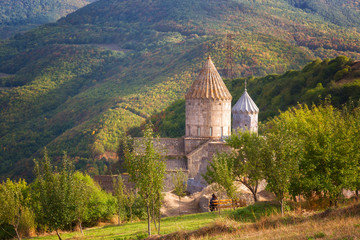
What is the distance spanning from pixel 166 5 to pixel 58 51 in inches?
2057

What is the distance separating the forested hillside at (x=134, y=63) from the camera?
66562 mm

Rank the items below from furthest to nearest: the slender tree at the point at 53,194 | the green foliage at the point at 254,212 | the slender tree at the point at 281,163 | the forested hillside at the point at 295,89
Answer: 1. the forested hillside at the point at 295,89
2. the slender tree at the point at 53,194
3. the green foliage at the point at 254,212
4. the slender tree at the point at 281,163

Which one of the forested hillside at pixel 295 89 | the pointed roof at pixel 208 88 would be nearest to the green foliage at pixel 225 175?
the pointed roof at pixel 208 88

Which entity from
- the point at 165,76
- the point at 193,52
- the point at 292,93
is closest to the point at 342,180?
the point at 292,93

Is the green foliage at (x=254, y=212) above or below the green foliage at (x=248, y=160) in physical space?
below

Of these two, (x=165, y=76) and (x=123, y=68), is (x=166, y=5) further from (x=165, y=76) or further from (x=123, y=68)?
(x=165, y=76)

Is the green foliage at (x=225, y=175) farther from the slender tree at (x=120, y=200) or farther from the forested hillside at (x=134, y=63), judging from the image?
the forested hillside at (x=134, y=63)

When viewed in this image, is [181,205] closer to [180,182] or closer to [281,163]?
[180,182]

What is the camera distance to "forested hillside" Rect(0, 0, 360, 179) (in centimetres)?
6656

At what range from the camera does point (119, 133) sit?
65500mm

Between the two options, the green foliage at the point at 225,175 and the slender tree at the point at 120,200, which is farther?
the slender tree at the point at 120,200

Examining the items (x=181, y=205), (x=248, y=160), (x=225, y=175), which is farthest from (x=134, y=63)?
(x=225, y=175)

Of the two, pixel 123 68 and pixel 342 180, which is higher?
pixel 123 68

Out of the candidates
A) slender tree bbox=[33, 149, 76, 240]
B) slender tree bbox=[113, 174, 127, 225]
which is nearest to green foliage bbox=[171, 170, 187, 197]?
slender tree bbox=[113, 174, 127, 225]
